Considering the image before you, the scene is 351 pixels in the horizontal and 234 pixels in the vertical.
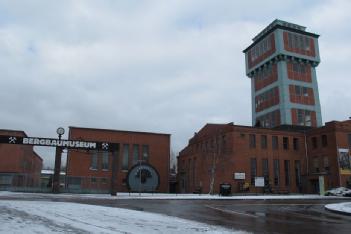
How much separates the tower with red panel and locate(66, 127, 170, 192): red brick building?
1842cm

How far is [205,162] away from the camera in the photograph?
61125 millimetres

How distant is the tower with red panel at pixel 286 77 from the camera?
6756 cm

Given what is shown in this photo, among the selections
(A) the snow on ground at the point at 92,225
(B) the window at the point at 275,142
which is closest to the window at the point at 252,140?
(B) the window at the point at 275,142

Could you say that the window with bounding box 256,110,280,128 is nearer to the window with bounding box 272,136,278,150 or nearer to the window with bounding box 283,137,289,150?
the window with bounding box 283,137,289,150

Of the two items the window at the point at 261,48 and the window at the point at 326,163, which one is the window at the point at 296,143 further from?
the window at the point at 261,48

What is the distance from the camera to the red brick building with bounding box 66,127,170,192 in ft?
209

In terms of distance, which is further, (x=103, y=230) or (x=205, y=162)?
(x=205, y=162)

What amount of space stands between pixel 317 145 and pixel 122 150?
3151cm

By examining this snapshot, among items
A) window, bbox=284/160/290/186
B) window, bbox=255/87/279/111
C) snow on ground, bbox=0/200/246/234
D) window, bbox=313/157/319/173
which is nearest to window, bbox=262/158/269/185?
window, bbox=284/160/290/186

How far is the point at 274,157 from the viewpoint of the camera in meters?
58.2

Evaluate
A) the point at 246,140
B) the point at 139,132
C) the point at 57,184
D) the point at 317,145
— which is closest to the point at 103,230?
the point at 57,184

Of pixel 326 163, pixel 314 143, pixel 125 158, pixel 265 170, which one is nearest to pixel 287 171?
pixel 265 170

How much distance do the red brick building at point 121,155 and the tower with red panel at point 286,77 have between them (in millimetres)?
18418

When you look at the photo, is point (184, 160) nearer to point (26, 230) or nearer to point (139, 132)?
point (139, 132)
